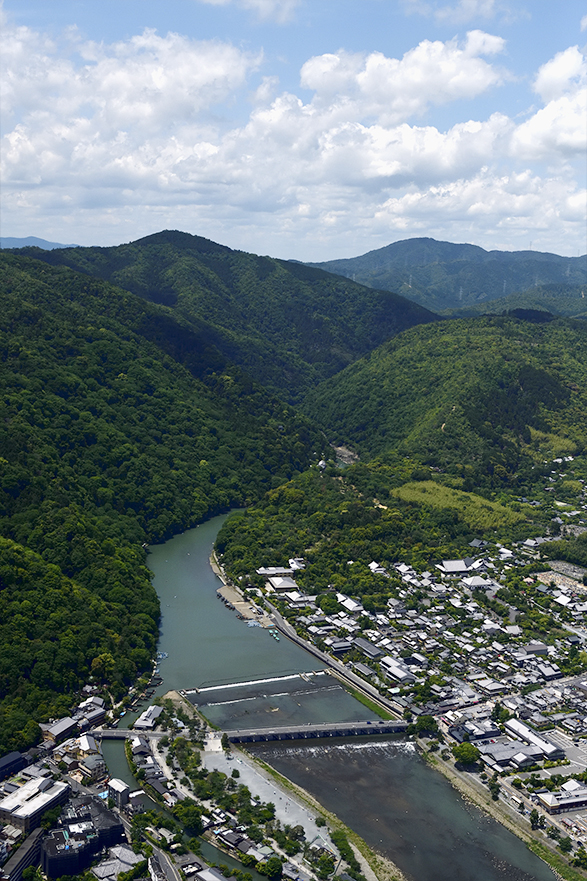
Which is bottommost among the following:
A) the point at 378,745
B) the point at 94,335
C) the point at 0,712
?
the point at 378,745

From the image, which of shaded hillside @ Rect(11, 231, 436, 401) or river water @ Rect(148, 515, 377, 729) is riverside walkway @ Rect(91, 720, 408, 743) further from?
shaded hillside @ Rect(11, 231, 436, 401)

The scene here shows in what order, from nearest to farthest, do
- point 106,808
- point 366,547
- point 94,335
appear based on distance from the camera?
point 106,808, point 366,547, point 94,335

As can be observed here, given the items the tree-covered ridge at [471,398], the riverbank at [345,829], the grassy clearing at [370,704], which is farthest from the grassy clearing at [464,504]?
the riverbank at [345,829]

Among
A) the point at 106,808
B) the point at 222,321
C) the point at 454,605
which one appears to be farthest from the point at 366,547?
the point at 222,321

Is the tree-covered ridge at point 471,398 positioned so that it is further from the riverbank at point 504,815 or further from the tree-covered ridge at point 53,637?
the riverbank at point 504,815

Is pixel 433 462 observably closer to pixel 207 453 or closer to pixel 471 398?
pixel 471 398

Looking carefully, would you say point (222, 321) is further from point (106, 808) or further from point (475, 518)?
point (106, 808)
